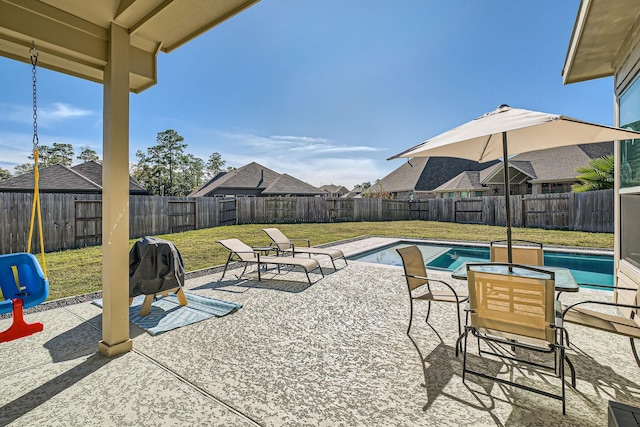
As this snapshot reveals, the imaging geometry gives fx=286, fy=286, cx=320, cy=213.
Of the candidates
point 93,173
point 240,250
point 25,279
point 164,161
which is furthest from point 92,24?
point 164,161

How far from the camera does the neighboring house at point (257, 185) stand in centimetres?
2752

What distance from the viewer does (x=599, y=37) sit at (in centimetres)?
359

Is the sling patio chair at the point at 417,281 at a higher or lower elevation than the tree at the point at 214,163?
lower

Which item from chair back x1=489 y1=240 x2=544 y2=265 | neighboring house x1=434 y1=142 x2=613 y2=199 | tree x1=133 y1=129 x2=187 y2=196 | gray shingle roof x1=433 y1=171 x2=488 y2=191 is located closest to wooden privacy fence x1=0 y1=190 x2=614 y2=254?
neighboring house x1=434 y1=142 x2=613 y2=199

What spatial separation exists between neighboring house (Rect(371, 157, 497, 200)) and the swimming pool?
19213 mm

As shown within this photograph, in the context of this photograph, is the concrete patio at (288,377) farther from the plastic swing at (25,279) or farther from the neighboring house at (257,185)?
the neighboring house at (257,185)

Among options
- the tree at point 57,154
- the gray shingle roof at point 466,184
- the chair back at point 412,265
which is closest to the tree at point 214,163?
the tree at point 57,154

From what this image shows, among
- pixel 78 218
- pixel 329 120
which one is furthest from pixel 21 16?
pixel 329 120

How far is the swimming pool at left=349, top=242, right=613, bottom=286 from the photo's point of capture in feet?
24.4

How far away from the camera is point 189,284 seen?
222 inches

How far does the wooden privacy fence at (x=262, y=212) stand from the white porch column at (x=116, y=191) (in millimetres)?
9135

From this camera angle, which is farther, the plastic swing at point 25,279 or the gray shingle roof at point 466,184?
the gray shingle roof at point 466,184

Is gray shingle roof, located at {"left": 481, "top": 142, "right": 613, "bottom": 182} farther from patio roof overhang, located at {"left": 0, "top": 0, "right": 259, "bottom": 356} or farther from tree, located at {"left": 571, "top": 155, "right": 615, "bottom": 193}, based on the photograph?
patio roof overhang, located at {"left": 0, "top": 0, "right": 259, "bottom": 356}

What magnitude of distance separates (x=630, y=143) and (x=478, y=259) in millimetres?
5805
